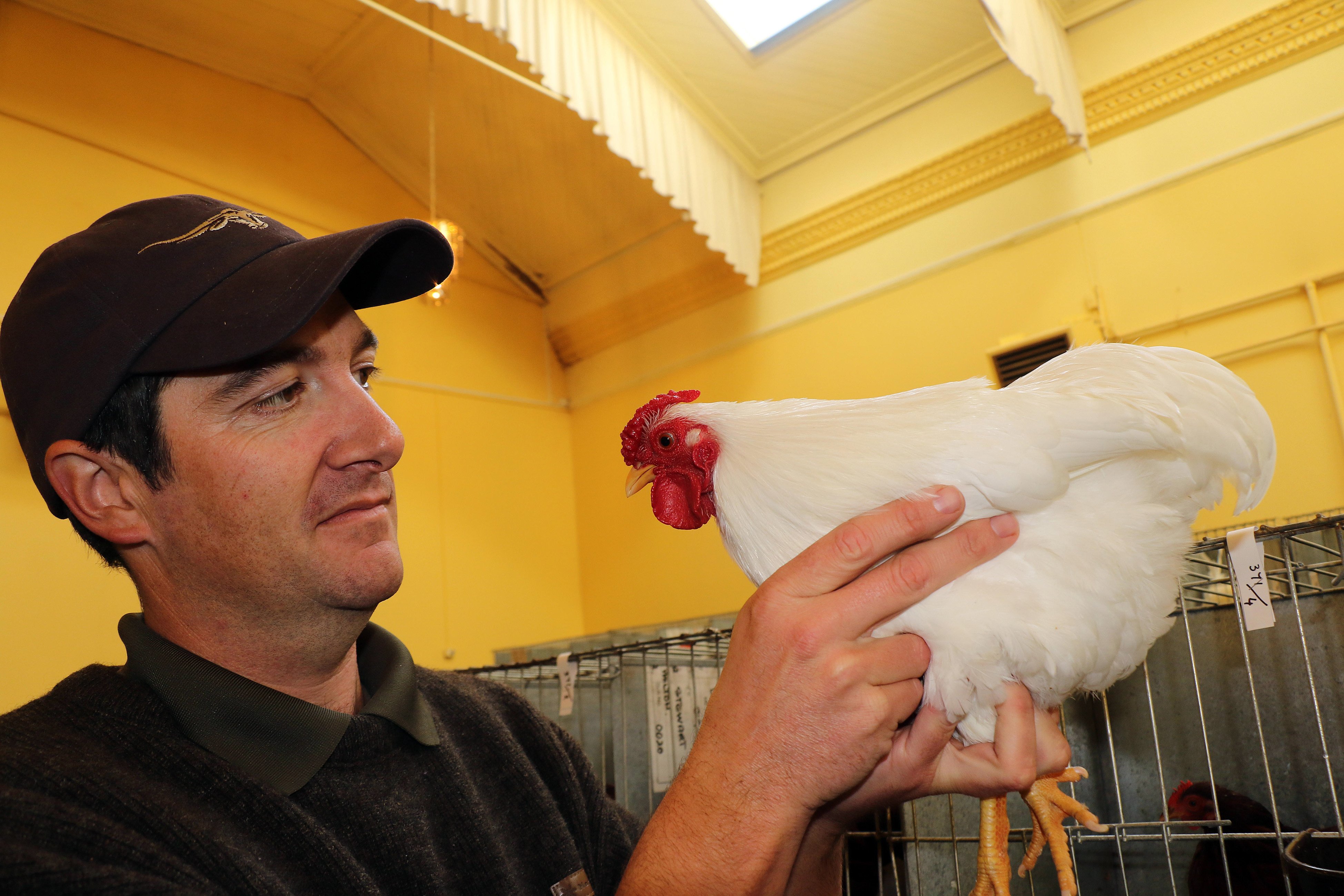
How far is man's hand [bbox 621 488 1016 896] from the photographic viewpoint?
1.11 meters

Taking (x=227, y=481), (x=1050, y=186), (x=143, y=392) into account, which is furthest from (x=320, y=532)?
(x=1050, y=186)

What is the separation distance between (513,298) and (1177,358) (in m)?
7.04

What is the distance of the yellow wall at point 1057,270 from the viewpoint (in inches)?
168

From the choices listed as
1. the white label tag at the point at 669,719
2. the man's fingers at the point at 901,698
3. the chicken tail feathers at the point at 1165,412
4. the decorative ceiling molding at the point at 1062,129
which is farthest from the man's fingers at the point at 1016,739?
the decorative ceiling molding at the point at 1062,129

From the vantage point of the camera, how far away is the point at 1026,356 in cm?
511

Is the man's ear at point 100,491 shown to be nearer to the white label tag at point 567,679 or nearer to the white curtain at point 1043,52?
the white label tag at point 567,679

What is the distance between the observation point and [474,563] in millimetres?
7086

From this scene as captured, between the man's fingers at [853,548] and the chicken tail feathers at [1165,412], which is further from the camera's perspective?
the chicken tail feathers at [1165,412]

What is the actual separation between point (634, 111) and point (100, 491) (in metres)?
5.03

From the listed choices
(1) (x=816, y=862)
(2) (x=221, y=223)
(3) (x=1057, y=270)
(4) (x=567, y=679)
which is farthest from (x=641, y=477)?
(3) (x=1057, y=270)

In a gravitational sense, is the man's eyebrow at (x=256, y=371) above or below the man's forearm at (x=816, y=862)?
above

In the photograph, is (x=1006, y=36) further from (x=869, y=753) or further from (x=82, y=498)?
(x=82, y=498)

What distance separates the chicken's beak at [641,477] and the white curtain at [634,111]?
11.3 feet

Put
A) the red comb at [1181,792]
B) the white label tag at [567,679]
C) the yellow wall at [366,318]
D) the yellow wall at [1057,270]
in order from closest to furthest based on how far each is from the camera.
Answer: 1. the red comb at [1181,792]
2. the white label tag at [567,679]
3. the yellow wall at [1057,270]
4. the yellow wall at [366,318]
